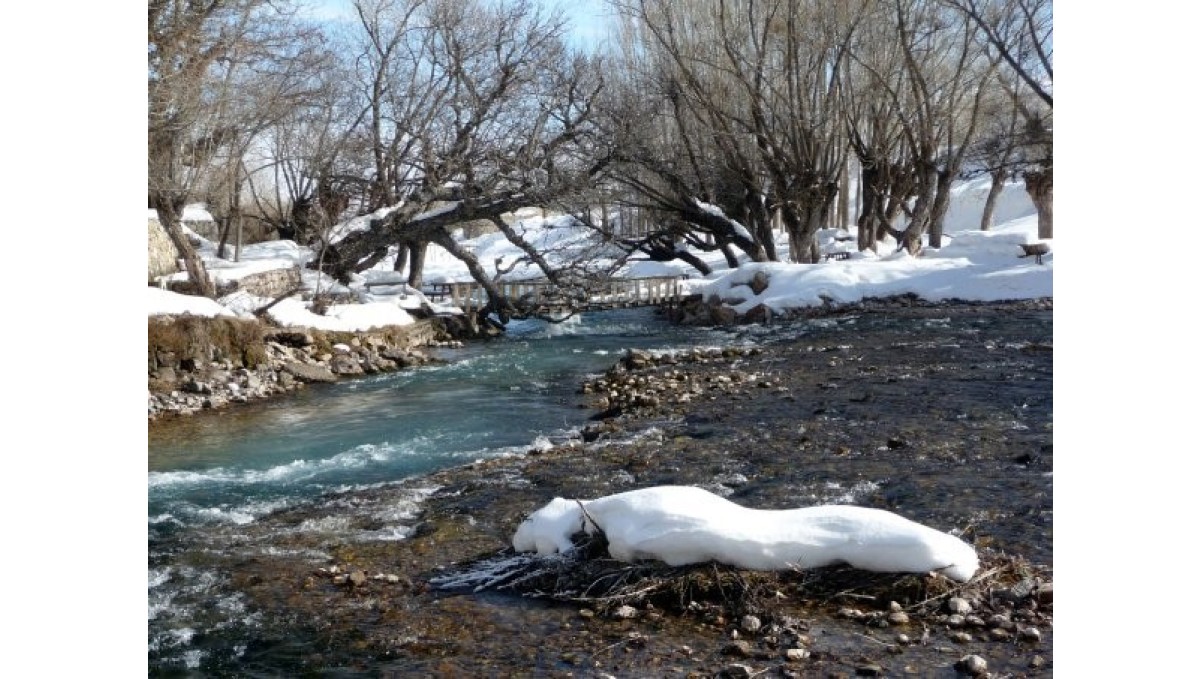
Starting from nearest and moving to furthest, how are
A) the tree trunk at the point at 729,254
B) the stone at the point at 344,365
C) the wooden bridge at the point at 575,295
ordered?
the stone at the point at 344,365 < the wooden bridge at the point at 575,295 < the tree trunk at the point at 729,254

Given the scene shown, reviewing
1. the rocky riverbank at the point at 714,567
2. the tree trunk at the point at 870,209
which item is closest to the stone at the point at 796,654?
the rocky riverbank at the point at 714,567

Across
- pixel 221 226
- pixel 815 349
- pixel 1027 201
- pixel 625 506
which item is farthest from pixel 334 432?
pixel 1027 201

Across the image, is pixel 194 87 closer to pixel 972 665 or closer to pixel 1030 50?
pixel 972 665

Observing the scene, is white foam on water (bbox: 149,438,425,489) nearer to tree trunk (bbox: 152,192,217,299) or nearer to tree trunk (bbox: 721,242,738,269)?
tree trunk (bbox: 152,192,217,299)

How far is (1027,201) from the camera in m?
38.2

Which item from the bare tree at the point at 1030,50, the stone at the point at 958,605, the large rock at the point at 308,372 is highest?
the bare tree at the point at 1030,50

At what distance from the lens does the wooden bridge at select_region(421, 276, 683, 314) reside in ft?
54.7

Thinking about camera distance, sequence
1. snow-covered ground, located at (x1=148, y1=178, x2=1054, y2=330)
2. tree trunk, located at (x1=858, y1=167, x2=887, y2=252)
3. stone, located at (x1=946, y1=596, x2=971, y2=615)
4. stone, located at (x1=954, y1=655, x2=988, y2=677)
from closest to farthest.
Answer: stone, located at (x1=954, y1=655, x2=988, y2=677) → stone, located at (x1=946, y1=596, x2=971, y2=615) → snow-covered ground, located at (x1=148, y1=178, x2=1054, y2=330) → tree trunk, located at (x1=858, y1=167, x2=887, y2=252)

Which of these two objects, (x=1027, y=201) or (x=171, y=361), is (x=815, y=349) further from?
(x=1027, y=201)

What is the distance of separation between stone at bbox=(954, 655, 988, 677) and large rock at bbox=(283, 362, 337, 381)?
31.4 ft

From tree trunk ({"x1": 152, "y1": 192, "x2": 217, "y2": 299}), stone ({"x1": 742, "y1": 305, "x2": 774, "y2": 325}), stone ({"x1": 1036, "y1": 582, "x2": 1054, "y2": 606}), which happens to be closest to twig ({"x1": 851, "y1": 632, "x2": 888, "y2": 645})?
stone ({"x1": 1036, "y1": 582, "x2": 1054, "y2": 606})

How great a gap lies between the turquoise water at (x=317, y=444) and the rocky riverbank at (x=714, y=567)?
0.80ft

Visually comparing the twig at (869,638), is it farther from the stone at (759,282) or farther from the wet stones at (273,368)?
the stone at (759,282)

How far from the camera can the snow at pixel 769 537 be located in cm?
366
